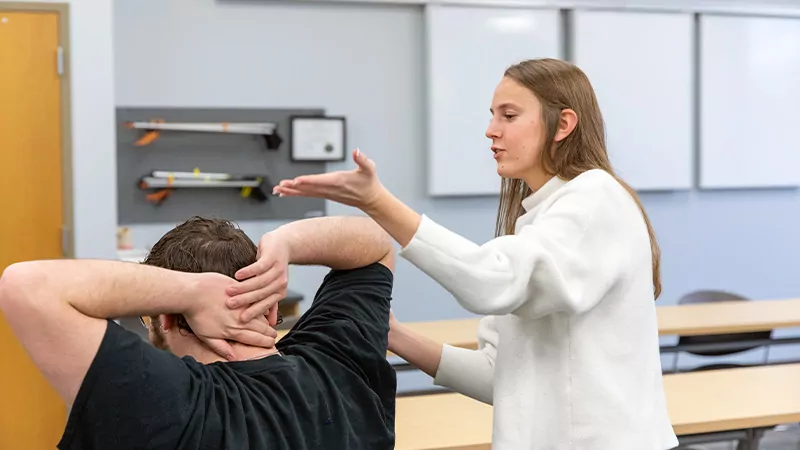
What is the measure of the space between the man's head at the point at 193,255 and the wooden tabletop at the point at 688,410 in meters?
1.04

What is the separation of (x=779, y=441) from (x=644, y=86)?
2276 millimetres

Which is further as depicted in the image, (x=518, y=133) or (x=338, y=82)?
(x=338, y=82)

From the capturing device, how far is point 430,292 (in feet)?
17.8

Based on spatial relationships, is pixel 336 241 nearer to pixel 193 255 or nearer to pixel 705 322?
A: pixel 193 255

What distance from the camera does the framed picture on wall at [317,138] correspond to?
5.09 m

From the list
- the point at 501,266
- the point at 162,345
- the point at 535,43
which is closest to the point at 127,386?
the point at 162,345

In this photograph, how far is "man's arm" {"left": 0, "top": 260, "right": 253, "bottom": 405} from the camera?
1017 mm

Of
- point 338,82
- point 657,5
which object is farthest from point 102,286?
point 657,5

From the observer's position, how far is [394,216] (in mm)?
1347

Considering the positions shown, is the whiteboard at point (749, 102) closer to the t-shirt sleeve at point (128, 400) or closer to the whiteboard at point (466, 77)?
the whiteboard at point (466, 77)

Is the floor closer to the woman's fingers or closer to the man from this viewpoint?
the man

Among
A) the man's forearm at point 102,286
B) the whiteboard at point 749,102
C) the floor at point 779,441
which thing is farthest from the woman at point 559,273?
the whiteboard at point 749,102

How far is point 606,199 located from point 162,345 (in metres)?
0.76

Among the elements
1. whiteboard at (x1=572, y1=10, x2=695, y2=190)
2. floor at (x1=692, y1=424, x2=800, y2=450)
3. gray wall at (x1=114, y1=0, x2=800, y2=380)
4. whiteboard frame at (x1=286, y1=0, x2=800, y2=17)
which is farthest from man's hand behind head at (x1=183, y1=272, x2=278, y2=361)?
whiteboard at (x1=572, y1=10, x2=695, y2=190)
